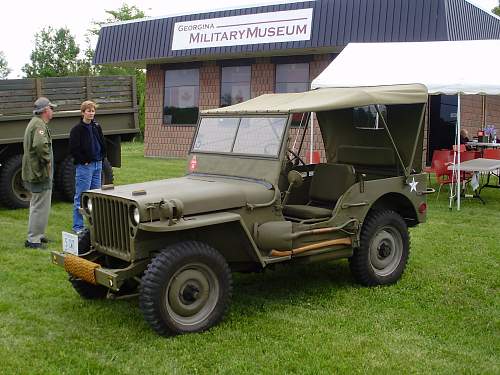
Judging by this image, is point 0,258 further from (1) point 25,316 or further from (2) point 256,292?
(2) point 256,292

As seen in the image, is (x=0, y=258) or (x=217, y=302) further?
(x=0, y=258)

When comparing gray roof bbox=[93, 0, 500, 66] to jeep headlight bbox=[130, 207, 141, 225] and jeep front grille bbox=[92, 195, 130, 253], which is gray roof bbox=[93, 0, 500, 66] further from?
jeep headlight bbox=[130, 207, 141, 225]

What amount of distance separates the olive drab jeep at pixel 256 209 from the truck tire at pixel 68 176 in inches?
154

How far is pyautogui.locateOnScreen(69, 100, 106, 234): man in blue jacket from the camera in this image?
7367 millimetres

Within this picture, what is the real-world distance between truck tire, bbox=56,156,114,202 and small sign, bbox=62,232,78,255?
Answer: 4558 millimetres

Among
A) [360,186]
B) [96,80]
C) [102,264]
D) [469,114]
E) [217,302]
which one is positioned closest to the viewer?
[217,302]

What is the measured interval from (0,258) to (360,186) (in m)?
3.77

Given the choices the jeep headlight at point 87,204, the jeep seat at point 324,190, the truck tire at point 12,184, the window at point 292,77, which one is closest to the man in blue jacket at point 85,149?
the truck tire at point 12,184

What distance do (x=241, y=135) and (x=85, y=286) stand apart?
1842 millimetres

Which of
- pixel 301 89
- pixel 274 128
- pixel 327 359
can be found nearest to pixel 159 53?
pixel 301 89

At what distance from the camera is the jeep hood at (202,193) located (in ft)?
14.7

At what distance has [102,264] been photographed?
501 cm

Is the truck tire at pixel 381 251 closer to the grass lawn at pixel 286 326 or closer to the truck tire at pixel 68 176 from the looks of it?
the grass lawn at pixel 286 326

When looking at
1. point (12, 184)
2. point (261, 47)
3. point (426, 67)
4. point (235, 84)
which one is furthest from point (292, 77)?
point (12, 184)
